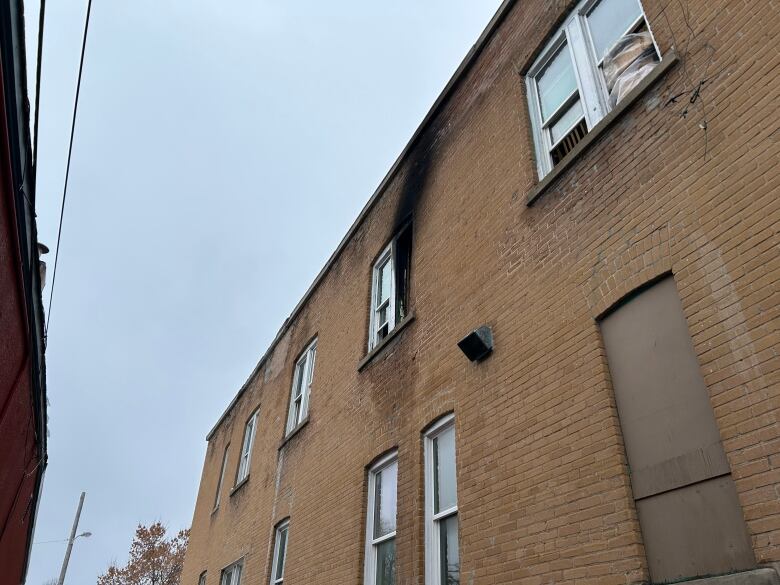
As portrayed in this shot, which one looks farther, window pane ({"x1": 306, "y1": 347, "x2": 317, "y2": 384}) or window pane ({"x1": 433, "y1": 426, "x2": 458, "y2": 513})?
window pane ({"x1": 306, "y1": 347, "x2": 317, "y2": 384})

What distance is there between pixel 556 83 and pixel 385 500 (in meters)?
5.66

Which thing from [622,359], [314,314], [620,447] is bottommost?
[620,447]

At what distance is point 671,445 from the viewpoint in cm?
417

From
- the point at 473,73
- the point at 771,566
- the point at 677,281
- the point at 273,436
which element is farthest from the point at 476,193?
the point at 273,436

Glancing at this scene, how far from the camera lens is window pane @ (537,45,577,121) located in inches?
267

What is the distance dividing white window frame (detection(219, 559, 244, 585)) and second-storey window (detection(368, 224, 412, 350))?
6.24m

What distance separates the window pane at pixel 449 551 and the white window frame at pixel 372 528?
3.38ft

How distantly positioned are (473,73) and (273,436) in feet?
27.4

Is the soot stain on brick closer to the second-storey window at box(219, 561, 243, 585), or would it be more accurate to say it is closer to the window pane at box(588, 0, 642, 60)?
the window pane at box(588, 0, 642, 60)

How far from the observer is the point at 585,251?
5375 mm

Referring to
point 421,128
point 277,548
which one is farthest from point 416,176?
point 277,548

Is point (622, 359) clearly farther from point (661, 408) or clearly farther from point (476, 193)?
point (476, 193)

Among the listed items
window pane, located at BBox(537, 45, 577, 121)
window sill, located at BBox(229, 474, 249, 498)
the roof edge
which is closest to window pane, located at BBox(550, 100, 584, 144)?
window pane, located at BBox(537, 45, 577, 121)

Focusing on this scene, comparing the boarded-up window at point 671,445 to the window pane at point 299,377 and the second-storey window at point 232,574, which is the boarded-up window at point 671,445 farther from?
the second-storey window at point 232,574
